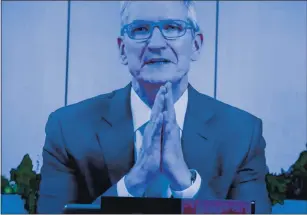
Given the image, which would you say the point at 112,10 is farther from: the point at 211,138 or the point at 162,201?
the point at 162,201

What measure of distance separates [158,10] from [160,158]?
802mm

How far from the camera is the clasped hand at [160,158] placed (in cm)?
317

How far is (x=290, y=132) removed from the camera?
3385mm

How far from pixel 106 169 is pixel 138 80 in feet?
1.69

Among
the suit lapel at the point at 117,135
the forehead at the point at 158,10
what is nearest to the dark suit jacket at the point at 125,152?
the suit lapel at the point at 117,135

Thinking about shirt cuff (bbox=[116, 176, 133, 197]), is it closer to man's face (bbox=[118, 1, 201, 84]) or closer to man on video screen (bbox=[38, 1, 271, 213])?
man on video screen (bbox=[38, 1, 271, 213])

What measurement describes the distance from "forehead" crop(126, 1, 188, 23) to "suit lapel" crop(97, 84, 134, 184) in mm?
398

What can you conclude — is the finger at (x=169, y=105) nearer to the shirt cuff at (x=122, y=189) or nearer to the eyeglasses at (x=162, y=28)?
the eyeglasses at (x=162, y=28)

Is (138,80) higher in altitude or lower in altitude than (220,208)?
higher

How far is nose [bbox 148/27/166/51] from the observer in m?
3.26

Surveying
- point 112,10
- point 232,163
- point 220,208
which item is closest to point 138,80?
point 112,10

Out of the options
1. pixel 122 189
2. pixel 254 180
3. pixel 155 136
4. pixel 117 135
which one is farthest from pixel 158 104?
pixel 254 180

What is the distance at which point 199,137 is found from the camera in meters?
3.28

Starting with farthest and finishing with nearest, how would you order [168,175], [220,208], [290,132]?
[290,132] → [168,175] → [220,208]
